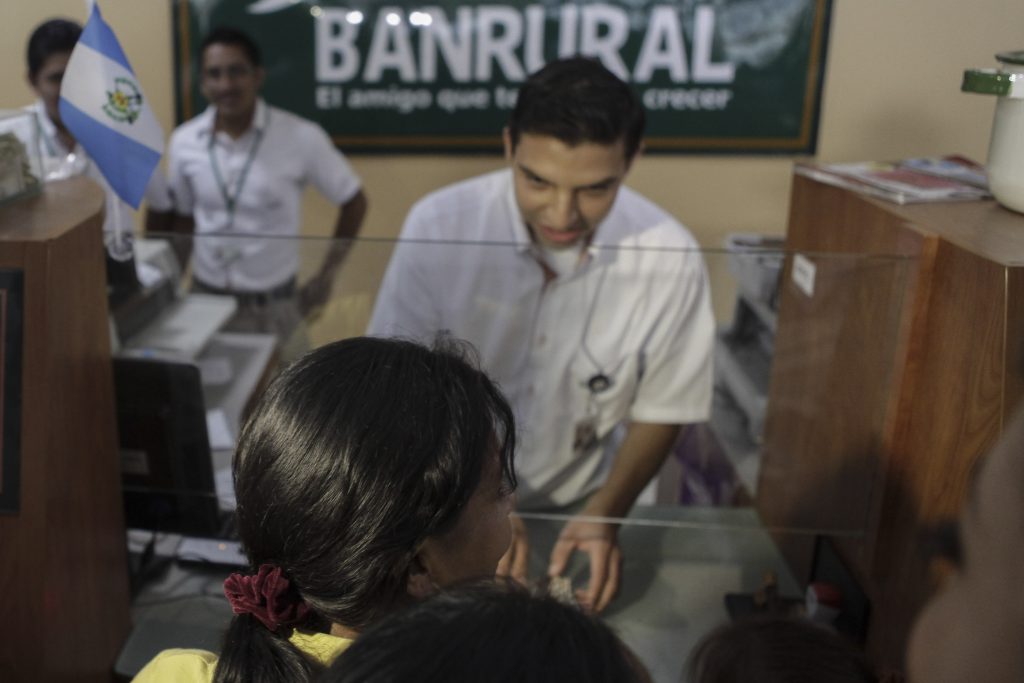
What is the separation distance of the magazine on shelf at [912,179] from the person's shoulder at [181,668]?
99cm

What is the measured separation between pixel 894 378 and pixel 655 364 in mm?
496

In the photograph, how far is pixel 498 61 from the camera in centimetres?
338

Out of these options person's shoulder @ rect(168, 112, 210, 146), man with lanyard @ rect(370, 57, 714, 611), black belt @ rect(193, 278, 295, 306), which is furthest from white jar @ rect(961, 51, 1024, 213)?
person's shoulder @ rect(168, 112, 210, 146)

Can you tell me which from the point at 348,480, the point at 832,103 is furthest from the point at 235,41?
the point at 348,480

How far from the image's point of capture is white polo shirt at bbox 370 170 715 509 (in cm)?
140

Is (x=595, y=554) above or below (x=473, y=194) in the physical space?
below

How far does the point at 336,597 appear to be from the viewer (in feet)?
2.59

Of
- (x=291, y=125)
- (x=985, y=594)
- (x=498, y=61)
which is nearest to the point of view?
(x=985, y=594)

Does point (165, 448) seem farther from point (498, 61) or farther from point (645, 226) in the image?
point (498, 61)

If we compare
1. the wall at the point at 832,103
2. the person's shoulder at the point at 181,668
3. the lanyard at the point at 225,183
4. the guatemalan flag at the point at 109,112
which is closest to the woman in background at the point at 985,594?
the person's shoulder at the point at 181,668

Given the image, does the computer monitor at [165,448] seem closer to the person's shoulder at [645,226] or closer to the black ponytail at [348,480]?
the black ponytail at [348,480]

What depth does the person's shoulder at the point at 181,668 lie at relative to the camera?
2.79ft

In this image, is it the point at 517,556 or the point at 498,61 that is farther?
the point at 498,61

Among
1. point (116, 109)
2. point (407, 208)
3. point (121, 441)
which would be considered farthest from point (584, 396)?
point (407, 208)
